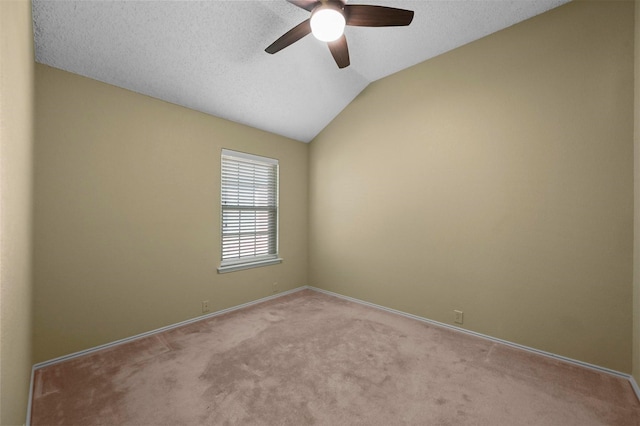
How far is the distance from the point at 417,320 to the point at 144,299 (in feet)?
9.76

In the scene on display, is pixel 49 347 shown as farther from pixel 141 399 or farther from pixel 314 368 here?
pixel 314 368

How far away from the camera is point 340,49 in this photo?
2.08 m

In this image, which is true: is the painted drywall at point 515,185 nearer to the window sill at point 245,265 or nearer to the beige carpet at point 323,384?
the beige carpet at point 323,384

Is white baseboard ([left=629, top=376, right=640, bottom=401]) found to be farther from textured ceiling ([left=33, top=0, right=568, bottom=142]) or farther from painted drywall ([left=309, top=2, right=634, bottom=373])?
textured ceiling ([left=33, top=0, right=568, bottom=142])

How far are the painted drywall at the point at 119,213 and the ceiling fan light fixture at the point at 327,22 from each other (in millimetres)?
1897

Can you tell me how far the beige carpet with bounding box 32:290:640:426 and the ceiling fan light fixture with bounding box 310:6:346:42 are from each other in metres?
2.48

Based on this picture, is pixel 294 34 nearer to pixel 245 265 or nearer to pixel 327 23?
pixel 327 23

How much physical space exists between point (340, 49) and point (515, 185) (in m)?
2.02

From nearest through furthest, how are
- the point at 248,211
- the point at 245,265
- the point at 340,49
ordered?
the point at 340,49 < the point at 245,265 < the point at 248,211

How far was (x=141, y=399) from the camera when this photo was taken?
68.2 inches

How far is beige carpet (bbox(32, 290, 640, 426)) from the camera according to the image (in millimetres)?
1605

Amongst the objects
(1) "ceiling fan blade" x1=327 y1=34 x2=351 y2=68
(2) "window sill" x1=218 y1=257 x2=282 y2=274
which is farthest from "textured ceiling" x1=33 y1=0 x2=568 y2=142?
(2) "window sill" x1=218 y1=257 x2=282 y2=274

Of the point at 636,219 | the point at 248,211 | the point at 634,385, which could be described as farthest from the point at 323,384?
the point at 636,219

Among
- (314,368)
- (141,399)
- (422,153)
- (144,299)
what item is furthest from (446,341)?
(144,299)
